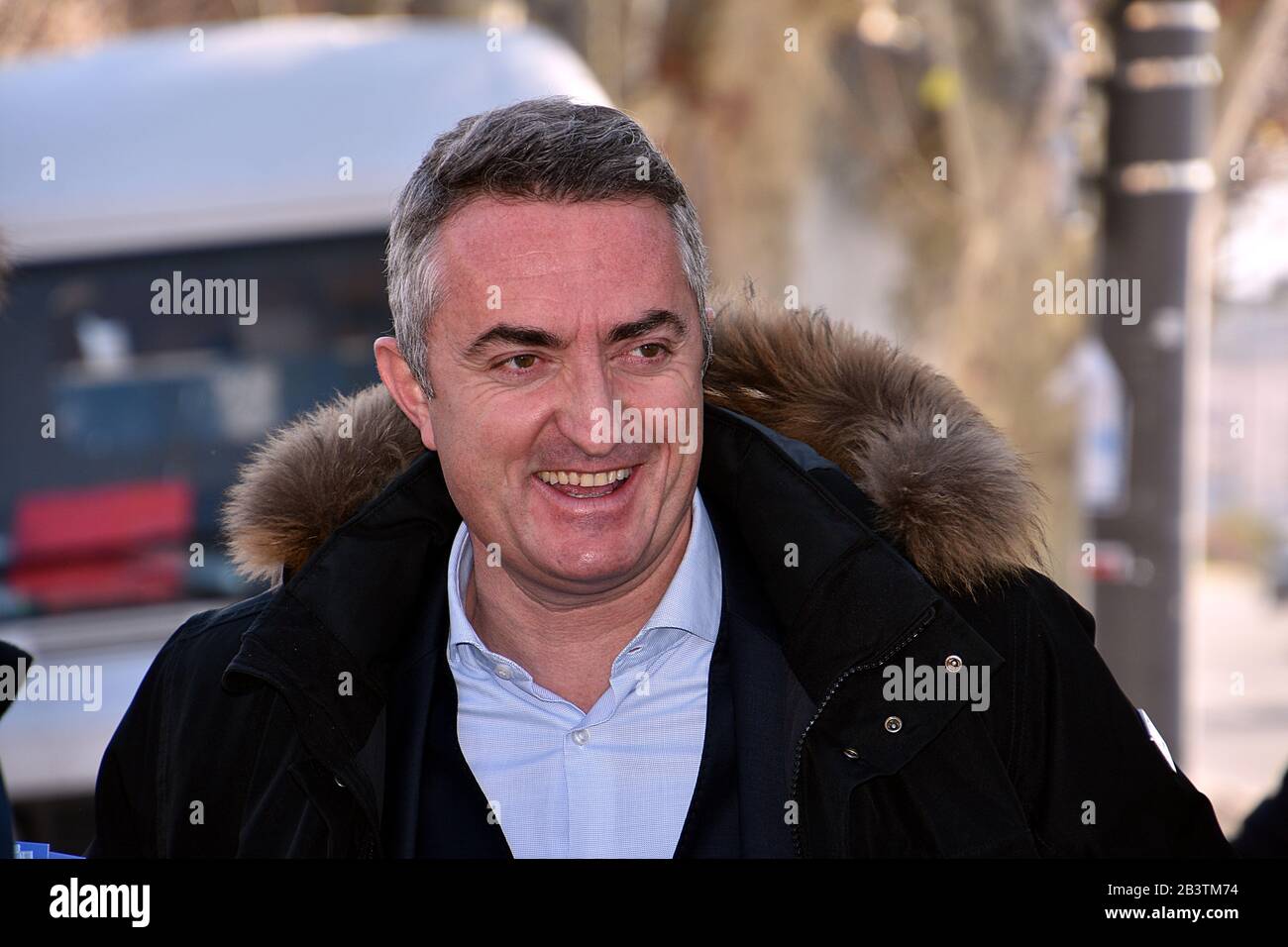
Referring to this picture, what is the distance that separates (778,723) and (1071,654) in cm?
42

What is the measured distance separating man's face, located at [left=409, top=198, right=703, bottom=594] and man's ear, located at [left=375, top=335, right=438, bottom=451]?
0.15 m

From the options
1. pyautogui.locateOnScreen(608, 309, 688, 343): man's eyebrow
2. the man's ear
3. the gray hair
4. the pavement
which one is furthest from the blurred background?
pyautogui.locateOnScreen(608, 309, 688, 343): man's eyebrow

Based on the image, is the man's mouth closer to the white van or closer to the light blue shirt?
the light blue shirt

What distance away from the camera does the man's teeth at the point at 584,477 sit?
2201 millimetres

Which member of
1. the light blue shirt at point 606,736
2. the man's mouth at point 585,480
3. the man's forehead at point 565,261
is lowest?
the light blue shirt at point 606,736

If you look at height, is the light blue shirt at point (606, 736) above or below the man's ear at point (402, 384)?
below

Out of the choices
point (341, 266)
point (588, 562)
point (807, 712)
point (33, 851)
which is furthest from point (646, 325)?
point (341, 266)

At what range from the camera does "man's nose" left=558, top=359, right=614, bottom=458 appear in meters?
2.13

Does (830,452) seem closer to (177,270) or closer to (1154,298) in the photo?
(1154,298)

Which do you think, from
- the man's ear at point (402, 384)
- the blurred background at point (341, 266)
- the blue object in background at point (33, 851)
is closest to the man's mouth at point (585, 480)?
the man's ear at point (402, 384)

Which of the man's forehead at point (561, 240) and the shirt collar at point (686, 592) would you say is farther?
the shirt collar at point (686, 592)

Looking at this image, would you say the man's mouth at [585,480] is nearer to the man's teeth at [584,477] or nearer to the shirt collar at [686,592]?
the man's teeth at [584,477]

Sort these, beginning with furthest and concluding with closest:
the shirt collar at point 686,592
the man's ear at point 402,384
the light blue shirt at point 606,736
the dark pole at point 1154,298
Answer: the dark pole at point 1154,298, the man's ear at point 402,384, the shirt collar at point 686,592, the light blue shirt at point 606,736
